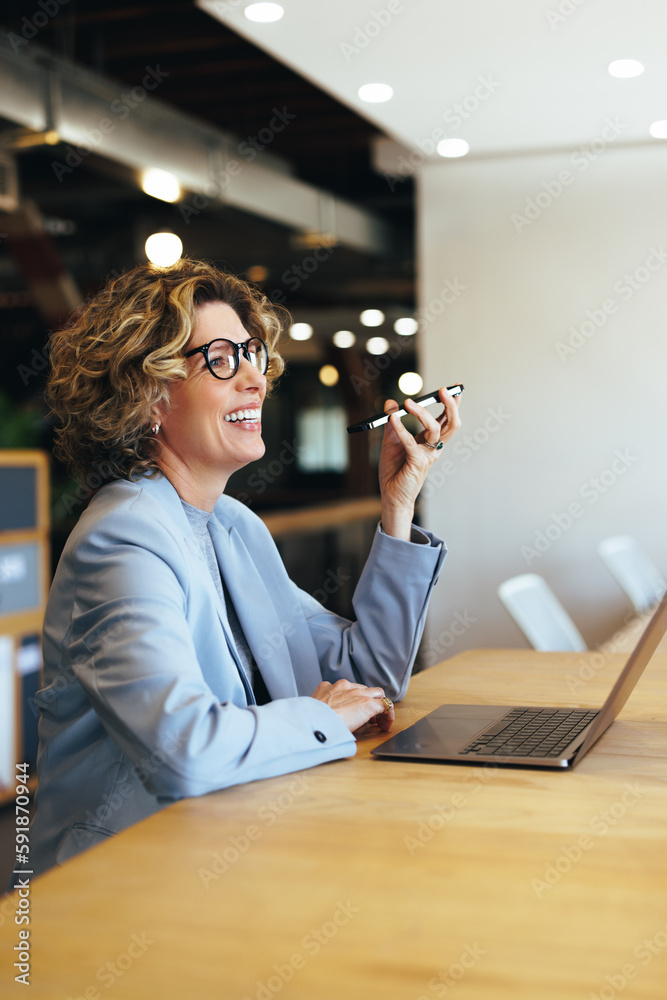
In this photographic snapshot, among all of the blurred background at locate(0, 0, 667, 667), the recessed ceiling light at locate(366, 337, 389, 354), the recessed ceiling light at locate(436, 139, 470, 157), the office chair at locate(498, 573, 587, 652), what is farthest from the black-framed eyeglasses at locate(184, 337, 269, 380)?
the recessed ceiling light at locate(366, 337, 389, 354)

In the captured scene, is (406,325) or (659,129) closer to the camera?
(659,129)

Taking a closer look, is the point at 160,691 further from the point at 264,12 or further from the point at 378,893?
the point at 264,12

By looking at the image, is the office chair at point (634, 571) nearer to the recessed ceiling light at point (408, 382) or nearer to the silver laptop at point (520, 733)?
the silver laptop at point (520, 733)

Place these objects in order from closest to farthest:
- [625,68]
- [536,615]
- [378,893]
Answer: [378,893] → [536,615] → [625,68]

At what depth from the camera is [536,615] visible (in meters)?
2.99

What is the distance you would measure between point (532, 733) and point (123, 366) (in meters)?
0.86

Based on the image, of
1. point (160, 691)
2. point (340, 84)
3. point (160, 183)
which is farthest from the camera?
point (160, 183)

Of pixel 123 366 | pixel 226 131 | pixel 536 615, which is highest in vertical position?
pixel 226 131

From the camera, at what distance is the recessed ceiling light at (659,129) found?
12.8ft

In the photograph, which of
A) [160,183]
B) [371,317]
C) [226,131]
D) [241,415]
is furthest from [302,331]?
[241,415]

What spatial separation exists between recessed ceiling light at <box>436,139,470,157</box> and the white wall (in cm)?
14

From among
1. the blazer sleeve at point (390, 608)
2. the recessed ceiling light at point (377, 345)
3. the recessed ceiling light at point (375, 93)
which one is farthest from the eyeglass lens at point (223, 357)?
the recessed ceiling light at point (377, 345)

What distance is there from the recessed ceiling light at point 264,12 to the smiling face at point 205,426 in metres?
1.47

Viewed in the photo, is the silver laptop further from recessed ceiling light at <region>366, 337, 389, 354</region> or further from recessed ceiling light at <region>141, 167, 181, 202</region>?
recessed ceiling light at <region>366, 337, 389, 354</region>
